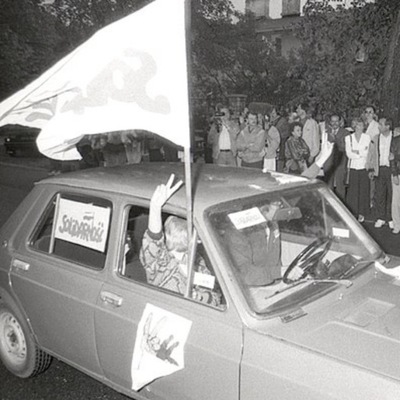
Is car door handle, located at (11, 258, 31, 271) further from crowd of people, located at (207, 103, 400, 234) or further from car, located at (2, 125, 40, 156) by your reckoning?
car, located at (2, 125, 40, 156)

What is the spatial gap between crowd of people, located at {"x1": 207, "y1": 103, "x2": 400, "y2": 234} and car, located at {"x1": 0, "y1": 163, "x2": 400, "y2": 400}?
14.8 ft

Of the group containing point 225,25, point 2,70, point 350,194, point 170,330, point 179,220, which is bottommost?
point 350,194

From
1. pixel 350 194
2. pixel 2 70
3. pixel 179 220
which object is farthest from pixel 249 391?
pixel 2 70

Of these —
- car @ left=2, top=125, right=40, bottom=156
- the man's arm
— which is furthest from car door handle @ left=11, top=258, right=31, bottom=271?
car @ left=2, top=125, right=40, bottom=156

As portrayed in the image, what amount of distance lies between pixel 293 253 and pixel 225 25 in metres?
24.8

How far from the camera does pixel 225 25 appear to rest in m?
26.7

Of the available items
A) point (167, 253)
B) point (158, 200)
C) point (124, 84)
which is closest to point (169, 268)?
point (167, 253)

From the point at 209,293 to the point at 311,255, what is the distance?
77cm

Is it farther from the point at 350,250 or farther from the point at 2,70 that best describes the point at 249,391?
the point at 2,70

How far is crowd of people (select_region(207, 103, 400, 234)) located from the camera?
910 centimetres

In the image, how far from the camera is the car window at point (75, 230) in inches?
136

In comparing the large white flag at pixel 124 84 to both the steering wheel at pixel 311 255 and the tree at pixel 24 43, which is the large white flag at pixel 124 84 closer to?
the steering wheel at pixel 311 255

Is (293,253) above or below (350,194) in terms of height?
above

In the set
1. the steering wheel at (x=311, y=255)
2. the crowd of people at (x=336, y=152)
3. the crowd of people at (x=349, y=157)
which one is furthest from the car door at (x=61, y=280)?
the crowd of people at (x=349, y=157)
